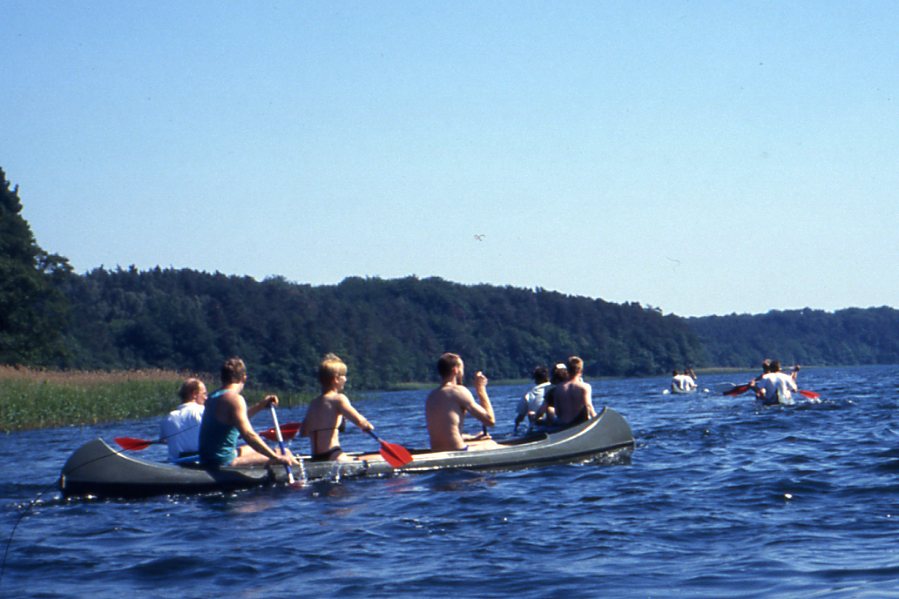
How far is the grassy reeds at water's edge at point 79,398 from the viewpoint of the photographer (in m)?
25.2

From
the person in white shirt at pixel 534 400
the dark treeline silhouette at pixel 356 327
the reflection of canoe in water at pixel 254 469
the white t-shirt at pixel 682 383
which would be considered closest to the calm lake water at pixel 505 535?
the reflection of canoe in water at pixel 254 469

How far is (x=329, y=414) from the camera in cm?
1173

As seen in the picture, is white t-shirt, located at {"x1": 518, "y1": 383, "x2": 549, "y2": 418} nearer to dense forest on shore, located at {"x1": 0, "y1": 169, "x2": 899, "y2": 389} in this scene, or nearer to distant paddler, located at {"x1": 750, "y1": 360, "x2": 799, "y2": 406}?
distant paddler, located at {"x1": 750, "y1": 360, "x2": 799, "y2": 406}

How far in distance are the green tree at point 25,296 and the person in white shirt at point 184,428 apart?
3405cm

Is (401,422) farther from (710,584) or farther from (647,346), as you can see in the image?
(647,346)

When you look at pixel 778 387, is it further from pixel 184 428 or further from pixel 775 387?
pixel 184 428

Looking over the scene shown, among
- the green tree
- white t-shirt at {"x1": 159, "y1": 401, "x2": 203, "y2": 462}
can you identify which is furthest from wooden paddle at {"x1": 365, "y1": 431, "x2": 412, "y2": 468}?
the green tree

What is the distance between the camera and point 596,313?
131m

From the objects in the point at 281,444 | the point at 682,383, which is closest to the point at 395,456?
the point at 281,444

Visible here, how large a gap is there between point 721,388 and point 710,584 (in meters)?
24.6

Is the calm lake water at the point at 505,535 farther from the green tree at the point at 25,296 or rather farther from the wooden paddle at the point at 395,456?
the green tree at the point at 25,296

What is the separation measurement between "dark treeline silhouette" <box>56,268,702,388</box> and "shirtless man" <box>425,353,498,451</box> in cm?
4811

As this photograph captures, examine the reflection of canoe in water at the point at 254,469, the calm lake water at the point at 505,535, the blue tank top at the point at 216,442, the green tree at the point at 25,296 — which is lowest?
the calm lake water at the point at 505,535

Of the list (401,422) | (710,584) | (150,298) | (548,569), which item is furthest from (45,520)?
Answer: (150,298)
